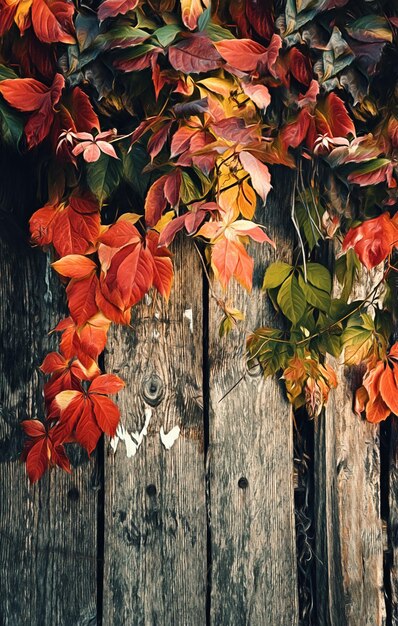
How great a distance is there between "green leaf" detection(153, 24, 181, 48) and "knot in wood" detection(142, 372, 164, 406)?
710 mm

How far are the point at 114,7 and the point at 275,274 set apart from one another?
0.67 meters

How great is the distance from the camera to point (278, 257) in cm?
187

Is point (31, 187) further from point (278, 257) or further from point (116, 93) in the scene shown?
point (278, 257)

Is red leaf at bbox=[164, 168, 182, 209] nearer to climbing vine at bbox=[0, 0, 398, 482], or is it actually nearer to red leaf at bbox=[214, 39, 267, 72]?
climbing vine at bbox=[0, 0, 398, 482]

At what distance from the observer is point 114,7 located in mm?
1525

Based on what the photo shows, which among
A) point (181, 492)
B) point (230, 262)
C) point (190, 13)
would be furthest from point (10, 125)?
point (181, 492)

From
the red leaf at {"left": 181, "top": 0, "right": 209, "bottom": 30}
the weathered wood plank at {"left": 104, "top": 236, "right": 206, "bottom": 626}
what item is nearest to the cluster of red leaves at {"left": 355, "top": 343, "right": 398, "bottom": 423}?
the weathered wood plank at {"left": 104, "top": 236, "right": 206, "bottom": 626}

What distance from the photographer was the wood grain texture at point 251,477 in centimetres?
185

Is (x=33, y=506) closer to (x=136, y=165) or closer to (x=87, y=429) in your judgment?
(x=87, y=429)

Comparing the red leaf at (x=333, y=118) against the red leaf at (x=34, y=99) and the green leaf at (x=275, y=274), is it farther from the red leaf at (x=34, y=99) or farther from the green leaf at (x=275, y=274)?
the red leaf at (x=34, y=99)

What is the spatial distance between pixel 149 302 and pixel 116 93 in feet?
1.51

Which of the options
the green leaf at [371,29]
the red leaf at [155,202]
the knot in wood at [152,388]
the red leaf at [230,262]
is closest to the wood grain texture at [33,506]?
the knot in wood at [152,388]

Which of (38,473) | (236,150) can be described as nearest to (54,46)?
(236,150)

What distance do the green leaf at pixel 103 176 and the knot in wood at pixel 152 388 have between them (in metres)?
0.42
